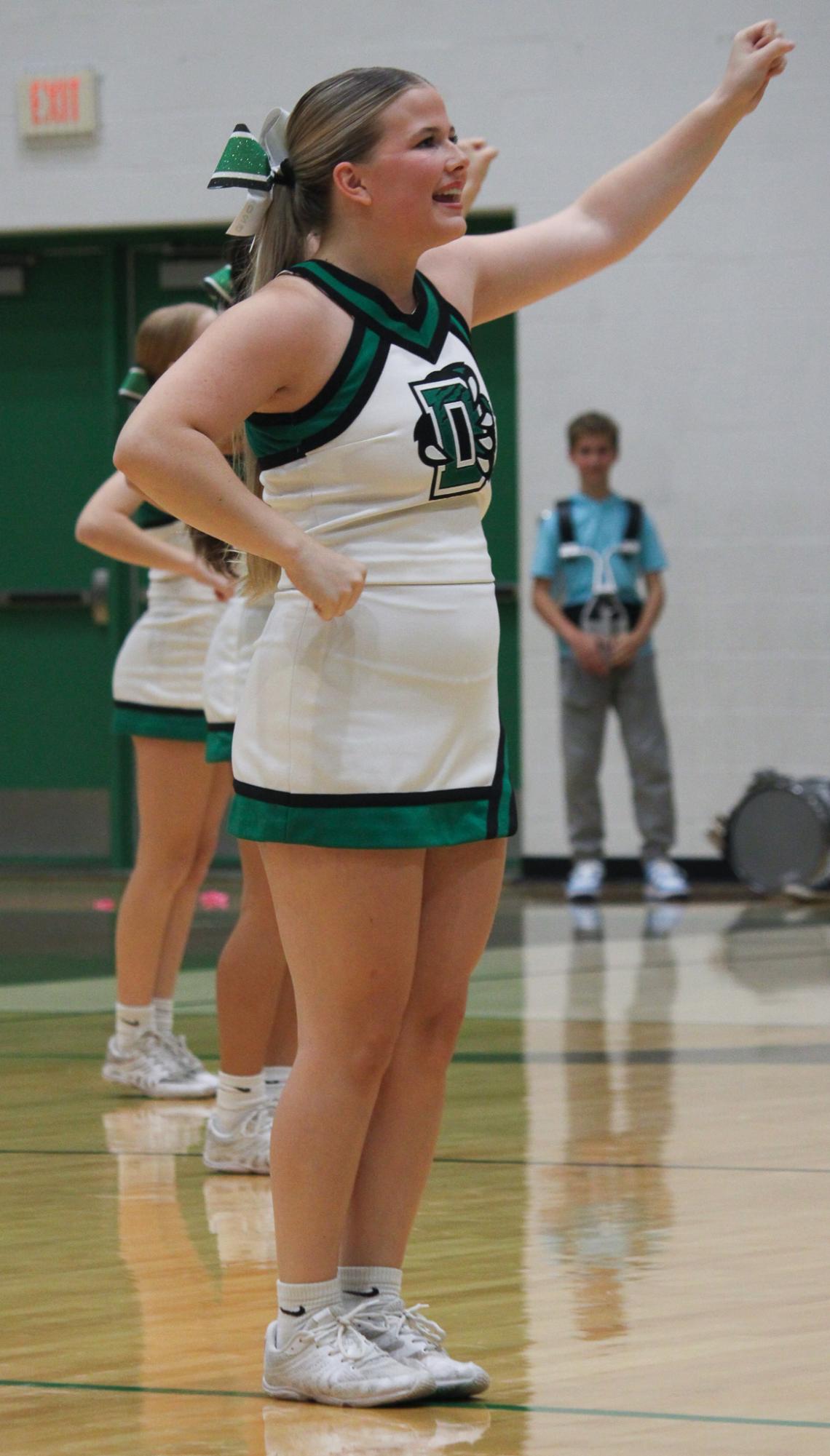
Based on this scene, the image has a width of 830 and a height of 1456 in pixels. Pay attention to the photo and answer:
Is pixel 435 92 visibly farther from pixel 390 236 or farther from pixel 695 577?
pixel 695 577

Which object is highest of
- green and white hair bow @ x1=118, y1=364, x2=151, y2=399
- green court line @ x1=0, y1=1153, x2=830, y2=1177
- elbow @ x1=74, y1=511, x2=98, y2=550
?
green and white hair bow @ x1=118, y1=364, x2=151, y2=399

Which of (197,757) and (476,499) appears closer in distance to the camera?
(476,499)

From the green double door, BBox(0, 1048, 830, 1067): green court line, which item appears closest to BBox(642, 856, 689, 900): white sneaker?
the green double door

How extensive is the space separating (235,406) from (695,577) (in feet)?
23.3

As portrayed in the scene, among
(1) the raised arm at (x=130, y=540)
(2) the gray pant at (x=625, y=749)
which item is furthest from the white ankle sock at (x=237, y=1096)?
(2) the gray pant at (x=625, y=749)

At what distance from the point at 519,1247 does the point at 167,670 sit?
5.79 ft

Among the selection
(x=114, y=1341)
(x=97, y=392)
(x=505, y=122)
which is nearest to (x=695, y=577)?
(x=505, y=122)

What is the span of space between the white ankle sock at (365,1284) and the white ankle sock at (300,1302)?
0.16 ft

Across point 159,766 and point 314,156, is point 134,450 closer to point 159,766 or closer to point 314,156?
point 314,156

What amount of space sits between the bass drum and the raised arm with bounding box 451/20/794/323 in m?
5.74

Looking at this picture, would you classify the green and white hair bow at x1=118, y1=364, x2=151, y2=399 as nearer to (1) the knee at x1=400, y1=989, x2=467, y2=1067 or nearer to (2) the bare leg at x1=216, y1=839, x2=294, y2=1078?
(2) the bare leg at x1=216, y1=839, x2=294, y2=1078

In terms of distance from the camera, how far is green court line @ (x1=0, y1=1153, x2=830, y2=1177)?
3.58 meters

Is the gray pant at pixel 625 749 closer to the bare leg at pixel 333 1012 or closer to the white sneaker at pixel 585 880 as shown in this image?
the white sneaker at pixel 585 880

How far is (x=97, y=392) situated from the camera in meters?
10.2
